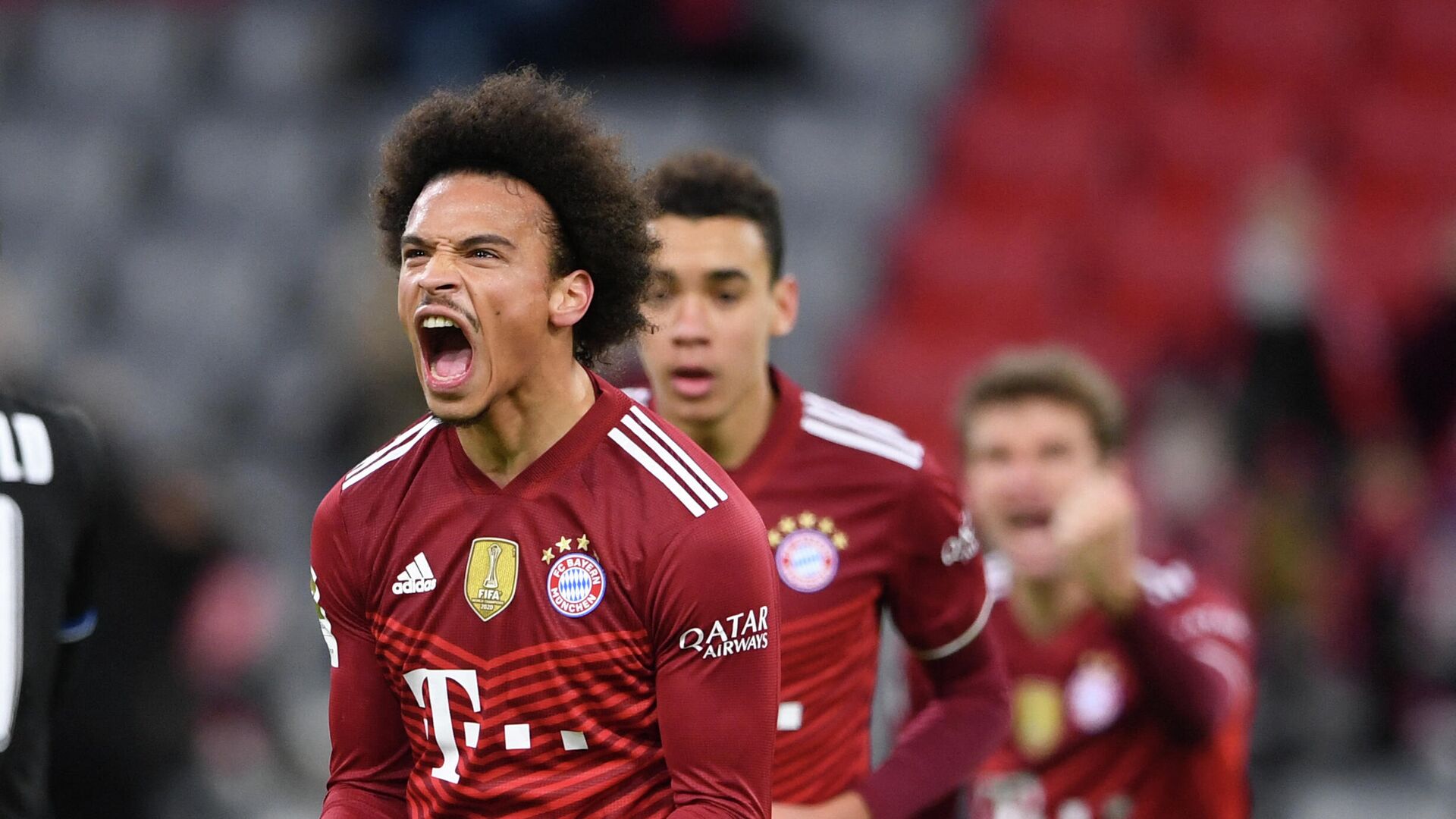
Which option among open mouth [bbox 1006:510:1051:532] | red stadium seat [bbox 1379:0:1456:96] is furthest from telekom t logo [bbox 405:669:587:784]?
red stadium seat [bbox 1379:0:1456:96]

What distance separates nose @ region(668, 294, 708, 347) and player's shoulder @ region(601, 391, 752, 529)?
2.40 feet

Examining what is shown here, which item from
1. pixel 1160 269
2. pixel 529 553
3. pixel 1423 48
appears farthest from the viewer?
pixel 1423 48

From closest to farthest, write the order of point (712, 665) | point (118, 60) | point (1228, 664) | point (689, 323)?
1. point (712, 665)
2. point (689, 323)
3. point (1228, 664)
4. point (118, 60)

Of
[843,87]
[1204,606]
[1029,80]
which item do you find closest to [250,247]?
[843,87]

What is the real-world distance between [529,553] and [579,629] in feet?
0.52

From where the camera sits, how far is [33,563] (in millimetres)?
3885

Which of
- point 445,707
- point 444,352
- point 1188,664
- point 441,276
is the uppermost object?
point 441,276

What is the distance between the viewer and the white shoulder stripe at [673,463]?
3.23m

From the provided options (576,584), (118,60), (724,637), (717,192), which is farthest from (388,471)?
(118,60)

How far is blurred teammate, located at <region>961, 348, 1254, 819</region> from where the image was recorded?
5.11 meters

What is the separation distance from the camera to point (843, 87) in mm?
11539

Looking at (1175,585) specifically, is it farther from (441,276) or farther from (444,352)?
(441,276)

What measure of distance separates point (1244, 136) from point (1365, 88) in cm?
80

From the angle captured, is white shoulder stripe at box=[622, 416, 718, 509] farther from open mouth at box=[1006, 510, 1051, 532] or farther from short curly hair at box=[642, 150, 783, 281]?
open mouth at box=[1006, 510, 1051, 532]
